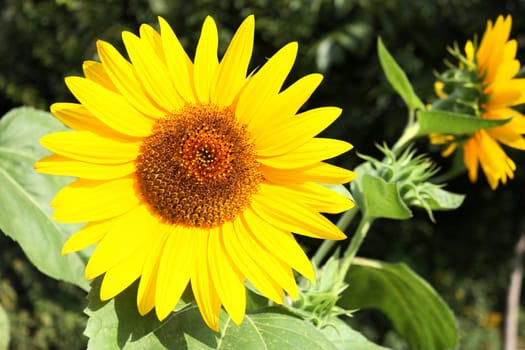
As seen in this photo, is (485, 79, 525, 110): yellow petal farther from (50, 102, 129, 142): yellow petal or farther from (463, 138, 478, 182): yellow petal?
(50, 102, 129, 142): yellow petal

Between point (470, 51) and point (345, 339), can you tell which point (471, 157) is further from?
point (345, 339)

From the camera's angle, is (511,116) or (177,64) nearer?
(177,64)

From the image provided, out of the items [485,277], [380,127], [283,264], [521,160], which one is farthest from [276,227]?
[485,277]

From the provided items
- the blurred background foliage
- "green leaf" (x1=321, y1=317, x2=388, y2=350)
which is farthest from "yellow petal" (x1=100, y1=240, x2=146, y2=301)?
the blurred background foliage

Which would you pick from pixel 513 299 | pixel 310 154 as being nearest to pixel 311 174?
pixel 310 154

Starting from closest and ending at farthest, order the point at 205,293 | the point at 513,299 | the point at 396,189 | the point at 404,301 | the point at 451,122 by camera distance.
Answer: the point at 205,293 → the point at 396,189 → the point at 451,122 → the point at 404,301 → the point at 513,299

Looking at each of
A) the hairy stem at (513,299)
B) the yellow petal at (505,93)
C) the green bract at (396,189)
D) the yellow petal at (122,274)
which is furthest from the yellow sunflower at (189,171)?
the hairy stem at (513,299)

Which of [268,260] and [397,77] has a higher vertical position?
[397,77]
